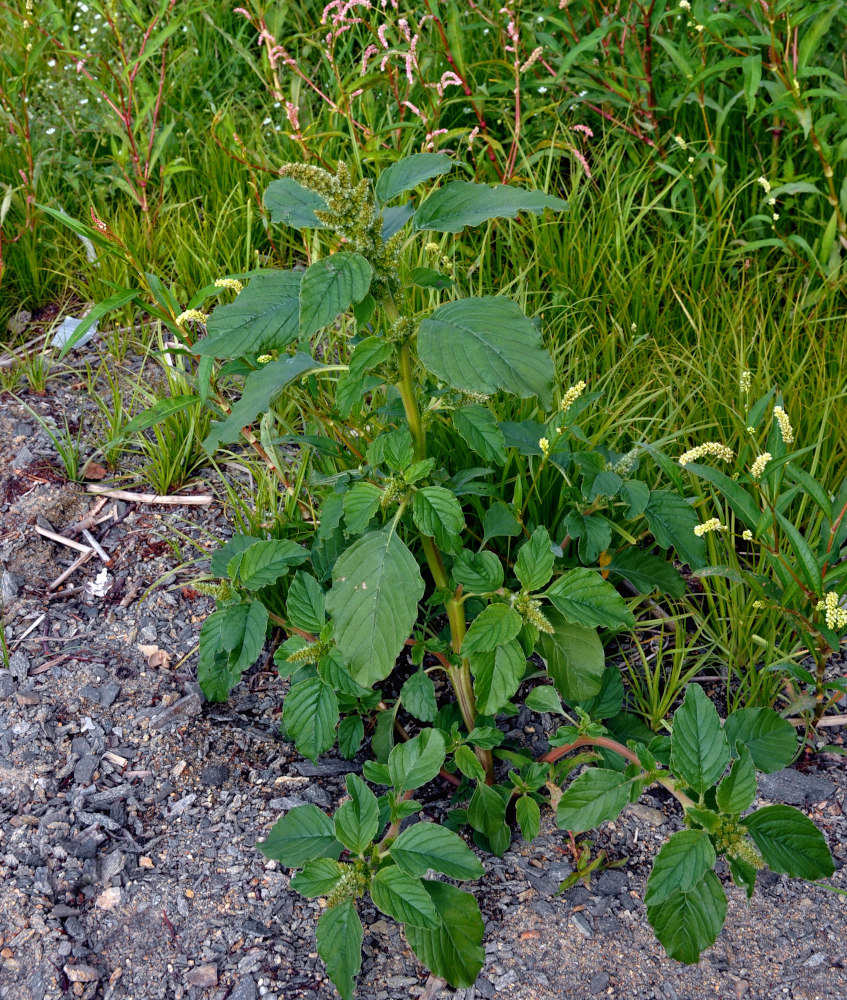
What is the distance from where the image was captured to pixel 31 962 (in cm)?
149

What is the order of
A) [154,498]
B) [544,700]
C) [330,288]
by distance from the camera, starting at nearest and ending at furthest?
[330,288]
[544,700]
[154,498]

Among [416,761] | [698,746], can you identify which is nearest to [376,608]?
[416,761]

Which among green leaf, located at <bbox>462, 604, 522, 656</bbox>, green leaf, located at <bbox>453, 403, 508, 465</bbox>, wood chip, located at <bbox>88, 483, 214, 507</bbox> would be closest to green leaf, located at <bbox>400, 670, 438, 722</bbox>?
green leaf, located at <bbox>462, 604, 522, 656</bbox>

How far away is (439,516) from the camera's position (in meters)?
1.41

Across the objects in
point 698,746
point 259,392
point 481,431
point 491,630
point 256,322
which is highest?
point 256,322

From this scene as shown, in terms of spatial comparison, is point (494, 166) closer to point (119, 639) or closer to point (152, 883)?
point (119, 639)

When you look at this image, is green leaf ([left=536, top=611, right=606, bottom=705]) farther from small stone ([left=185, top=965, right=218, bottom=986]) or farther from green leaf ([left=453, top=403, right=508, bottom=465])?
small stone ([left=185, top=965, right=218, bottom=986])

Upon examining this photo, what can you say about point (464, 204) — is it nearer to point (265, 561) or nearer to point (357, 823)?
point (265, 561)

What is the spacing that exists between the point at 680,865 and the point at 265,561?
865 mm

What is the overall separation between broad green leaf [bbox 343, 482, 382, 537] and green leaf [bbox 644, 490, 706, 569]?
0.51 m

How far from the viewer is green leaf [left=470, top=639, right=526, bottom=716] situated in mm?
1441

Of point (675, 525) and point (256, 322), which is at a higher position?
point (256, 322)

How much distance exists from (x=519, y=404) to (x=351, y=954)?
4.18 feet

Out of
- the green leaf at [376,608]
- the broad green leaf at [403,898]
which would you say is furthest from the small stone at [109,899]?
the green leaf at [376,608]
